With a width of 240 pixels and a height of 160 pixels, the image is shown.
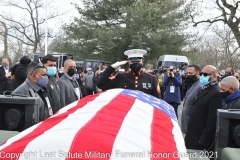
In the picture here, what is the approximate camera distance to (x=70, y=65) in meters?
5.69

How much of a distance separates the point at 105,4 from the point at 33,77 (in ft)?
76.2

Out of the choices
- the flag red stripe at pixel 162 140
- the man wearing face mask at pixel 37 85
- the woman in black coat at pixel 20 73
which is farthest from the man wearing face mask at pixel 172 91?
the flag red stripe at pixel 162 140

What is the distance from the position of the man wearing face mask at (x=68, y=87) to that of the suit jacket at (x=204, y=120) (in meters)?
1.86

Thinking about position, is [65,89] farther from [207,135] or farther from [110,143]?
[110,143]

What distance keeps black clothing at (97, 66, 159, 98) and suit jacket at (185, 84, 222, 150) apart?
21.9 inches

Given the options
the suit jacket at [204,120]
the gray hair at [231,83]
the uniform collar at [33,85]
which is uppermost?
the gray hair at [231,83]

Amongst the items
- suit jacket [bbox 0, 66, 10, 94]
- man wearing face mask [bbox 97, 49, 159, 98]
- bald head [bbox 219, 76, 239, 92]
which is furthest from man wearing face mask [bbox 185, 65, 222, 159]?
suit jacket [bbox 0, 66, 10, 94]

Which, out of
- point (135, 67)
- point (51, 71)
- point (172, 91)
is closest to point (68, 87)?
point (51, 71)

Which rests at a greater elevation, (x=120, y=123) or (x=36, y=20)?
(x=36, y=20)

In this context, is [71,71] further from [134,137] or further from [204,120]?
[134,137]

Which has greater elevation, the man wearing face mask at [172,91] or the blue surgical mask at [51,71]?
the blue surgical mask at [51,71]

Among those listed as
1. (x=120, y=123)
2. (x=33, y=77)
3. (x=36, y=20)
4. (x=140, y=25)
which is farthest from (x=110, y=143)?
(x=36, y=20)

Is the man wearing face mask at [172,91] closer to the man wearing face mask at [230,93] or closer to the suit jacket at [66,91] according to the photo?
the suit jacket at [66,91]

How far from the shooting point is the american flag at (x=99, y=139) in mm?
1726
